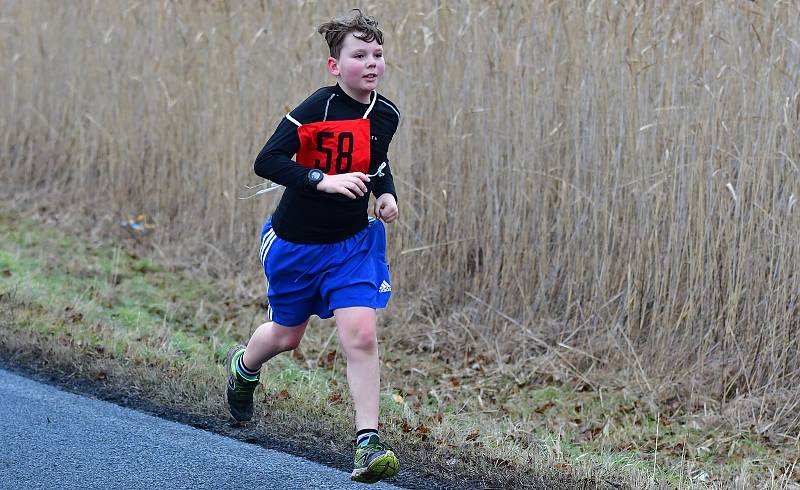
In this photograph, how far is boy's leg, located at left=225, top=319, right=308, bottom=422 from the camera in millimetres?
4500

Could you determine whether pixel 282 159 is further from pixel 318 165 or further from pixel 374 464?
pixel 374 464

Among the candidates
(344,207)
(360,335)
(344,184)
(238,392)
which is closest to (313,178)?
(344,184)

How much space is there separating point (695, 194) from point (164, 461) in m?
2.87

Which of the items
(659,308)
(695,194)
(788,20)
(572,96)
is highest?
(788,20)

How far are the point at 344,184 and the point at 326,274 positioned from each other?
41cm

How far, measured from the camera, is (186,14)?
8688 mm

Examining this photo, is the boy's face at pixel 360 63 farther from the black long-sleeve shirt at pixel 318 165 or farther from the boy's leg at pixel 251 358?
the boy's leg at pixel 251 358

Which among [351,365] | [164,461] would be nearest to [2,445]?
[164,461]

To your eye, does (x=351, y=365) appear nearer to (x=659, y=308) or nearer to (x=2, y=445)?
(x=2, y=445)

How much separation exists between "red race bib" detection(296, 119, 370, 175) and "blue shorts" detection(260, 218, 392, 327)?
27 centimetres

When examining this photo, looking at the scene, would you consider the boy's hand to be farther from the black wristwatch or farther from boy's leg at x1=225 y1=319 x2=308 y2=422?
boy's leg at x1=225 y1=319 x2=308 y2=422

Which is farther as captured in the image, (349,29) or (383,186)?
(383,186)

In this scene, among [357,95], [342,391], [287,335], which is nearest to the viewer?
[357,95]

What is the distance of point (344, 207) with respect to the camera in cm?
420
